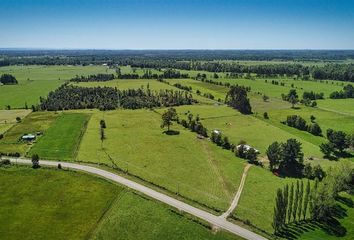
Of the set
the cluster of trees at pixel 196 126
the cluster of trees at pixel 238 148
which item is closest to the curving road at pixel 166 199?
the cluster of trees at pixel 238 148

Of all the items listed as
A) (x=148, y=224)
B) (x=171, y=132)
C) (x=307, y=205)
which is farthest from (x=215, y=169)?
(x=171, y=132)

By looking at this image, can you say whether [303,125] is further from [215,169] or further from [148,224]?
[148,224]

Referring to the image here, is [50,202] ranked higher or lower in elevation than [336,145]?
lower

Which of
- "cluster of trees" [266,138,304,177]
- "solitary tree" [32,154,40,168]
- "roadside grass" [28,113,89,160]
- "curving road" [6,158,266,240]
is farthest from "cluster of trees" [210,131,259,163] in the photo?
"solitary tree" [32,154,40,168]

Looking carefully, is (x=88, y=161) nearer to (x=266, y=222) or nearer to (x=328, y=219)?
(x=266, y=222)

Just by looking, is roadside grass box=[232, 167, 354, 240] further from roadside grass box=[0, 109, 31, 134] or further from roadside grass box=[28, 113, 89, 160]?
roadside grass box=[0, 109, 31, 134]

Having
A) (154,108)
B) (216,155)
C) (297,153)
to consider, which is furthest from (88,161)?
(154,108)

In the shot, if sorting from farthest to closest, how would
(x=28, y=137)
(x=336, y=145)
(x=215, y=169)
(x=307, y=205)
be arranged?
(x=28, y=137) → (x=336, y=145) → (x=215, y=169) → (x=307, y=205)
